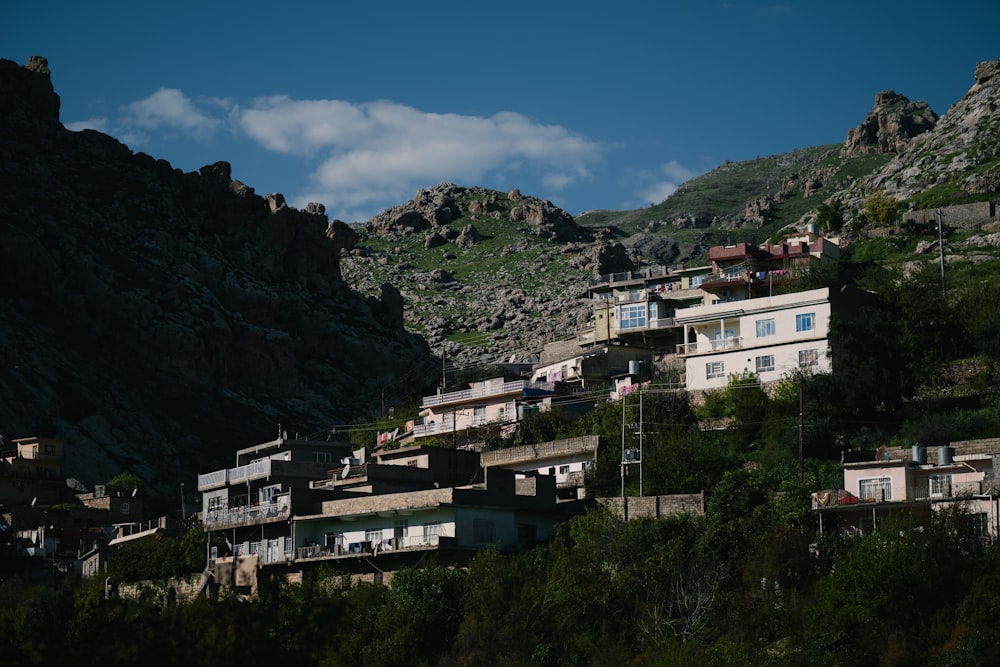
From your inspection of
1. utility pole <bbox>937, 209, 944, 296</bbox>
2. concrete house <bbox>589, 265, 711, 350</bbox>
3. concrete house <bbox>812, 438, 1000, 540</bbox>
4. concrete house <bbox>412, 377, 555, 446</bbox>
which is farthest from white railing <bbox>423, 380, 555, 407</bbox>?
concrete house <bbox>812, 438, 1000, 540</bbox>

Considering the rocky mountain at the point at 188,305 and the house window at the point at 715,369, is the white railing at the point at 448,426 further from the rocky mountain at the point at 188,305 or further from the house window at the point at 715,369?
the rocky mountain at the point at 188,305

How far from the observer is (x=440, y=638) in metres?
60.6

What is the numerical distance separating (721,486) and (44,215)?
86.9 metres

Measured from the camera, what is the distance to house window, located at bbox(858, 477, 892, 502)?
196 ft

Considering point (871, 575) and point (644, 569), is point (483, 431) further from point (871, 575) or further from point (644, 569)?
point (871, 575)

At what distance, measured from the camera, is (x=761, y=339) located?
80375mm

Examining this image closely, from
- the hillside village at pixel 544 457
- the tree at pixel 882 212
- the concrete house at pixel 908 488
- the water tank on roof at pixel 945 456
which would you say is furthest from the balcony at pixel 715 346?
the tree at pixel 882 212

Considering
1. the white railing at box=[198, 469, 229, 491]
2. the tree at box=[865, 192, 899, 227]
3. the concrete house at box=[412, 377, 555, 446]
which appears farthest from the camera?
the tree at box=[865, 192, 899, 227]

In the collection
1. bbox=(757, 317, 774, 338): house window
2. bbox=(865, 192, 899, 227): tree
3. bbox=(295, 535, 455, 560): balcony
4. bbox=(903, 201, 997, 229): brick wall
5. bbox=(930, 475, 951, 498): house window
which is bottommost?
bbox=(295, 535, 455, 560): balcony

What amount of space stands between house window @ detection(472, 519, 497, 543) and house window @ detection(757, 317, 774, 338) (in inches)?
838

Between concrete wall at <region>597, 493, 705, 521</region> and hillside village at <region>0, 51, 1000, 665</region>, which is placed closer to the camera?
hillside village at <region>0, 51, 1000, 665</region>

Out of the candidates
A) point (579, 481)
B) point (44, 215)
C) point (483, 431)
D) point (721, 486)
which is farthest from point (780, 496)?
point (44, 215)

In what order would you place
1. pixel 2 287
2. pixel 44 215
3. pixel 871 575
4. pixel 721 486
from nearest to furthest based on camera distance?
pixel 871 575 < pixel 721 486 < pixel 2 287 < pixel 44 215

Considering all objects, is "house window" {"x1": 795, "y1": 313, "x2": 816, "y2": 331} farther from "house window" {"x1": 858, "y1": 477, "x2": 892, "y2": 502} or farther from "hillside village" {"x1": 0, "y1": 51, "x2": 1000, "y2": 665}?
"house window" {"x1": 858, "y1": 477, "x2": 892, "y2": 502}
